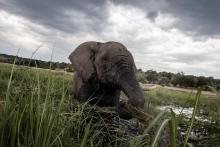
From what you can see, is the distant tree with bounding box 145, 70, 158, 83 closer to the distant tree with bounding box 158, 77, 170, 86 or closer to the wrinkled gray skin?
the distant tree with bounding box 158, 77, 170, 86

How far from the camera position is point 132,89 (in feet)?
24.3

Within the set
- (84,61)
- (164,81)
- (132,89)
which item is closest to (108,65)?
(84,61)

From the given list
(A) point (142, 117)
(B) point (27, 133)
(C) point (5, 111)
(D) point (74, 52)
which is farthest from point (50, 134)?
(D) point (74, 52)

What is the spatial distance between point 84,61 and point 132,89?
6.20ft

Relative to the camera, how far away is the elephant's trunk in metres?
6.80

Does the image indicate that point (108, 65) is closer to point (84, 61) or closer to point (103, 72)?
point (103, 72)

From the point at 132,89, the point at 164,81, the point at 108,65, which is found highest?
the point at 108,65

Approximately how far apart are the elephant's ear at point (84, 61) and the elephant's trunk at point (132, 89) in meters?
1.05

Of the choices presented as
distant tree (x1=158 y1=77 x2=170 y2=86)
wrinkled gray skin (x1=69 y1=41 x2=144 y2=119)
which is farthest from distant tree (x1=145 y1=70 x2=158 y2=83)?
wrinkled gray skin (x1=69 y1=41 x2=144 y2=119)

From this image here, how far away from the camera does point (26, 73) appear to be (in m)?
3.28

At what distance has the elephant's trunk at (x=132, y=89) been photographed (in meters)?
6.80

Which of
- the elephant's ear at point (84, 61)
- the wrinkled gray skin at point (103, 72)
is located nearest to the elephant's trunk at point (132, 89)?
the wrinkled gray skin at point (103, 72)

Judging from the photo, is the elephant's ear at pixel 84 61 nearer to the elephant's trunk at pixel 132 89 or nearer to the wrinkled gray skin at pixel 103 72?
the wrinkled gray skin at pixel 103 72

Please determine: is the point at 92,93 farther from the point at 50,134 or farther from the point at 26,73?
the point at 50,134
